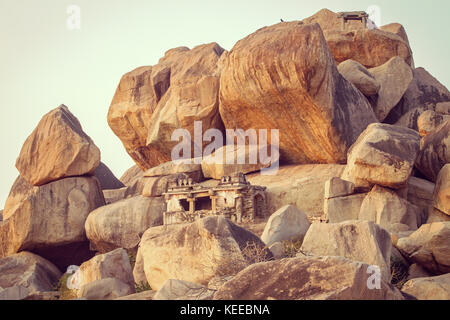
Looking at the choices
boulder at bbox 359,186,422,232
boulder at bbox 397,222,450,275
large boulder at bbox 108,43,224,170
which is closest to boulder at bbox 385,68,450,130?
large boulder at bbox 108,43,224,170

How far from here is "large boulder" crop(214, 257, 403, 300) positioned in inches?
264

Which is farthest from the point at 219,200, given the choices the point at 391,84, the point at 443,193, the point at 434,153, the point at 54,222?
the point at 391,84

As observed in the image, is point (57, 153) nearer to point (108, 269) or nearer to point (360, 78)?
point (360, 78)

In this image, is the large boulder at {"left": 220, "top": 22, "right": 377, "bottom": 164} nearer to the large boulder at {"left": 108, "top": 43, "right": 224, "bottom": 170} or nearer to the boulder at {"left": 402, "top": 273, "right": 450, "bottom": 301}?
the large boulder at {"left": 108, "top": 43, "right": 224, "bottom": 170}

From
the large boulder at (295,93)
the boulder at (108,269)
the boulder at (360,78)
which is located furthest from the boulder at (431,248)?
the boulder at (360,78)

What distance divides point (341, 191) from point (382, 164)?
1.64 metres

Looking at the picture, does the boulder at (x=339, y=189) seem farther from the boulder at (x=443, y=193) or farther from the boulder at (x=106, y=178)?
the boulder at (x=106, y=178)

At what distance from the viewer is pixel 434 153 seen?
67.5 ft

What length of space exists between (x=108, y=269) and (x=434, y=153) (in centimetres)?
1319

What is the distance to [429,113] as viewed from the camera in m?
25.0

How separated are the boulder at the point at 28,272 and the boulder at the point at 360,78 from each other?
15.6 m

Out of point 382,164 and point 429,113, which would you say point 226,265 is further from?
point 429,113

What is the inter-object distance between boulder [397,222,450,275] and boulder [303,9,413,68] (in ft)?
63.4

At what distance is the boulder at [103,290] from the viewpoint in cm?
1011
